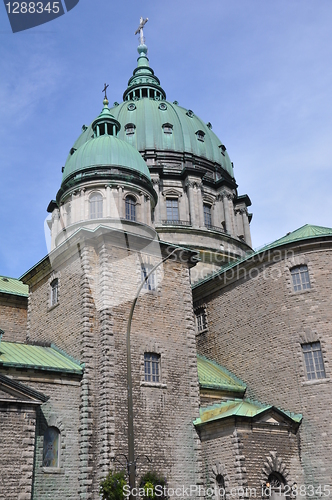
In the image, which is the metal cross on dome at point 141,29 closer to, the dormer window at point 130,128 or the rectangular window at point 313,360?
the dormer window at point 130,128

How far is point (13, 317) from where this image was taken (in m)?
30.4

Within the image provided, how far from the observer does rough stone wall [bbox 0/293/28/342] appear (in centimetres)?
2970

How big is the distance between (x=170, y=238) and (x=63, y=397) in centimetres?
1931

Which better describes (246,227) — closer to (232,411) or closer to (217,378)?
(217,378)

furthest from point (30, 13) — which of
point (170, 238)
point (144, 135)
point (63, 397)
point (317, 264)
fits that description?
point (144, 135)

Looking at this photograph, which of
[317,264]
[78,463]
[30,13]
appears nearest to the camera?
[30,13]

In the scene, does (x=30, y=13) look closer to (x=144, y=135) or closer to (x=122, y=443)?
(x=122, y=443)

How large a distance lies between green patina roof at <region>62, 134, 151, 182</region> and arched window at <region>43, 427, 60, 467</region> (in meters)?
13.4

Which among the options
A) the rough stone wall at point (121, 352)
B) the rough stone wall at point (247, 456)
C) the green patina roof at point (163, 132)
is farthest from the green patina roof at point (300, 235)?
the green patina roof at point (163, 132)

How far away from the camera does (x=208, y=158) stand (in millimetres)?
45938

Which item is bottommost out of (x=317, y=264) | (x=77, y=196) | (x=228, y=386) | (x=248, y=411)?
(x=248, y=411)

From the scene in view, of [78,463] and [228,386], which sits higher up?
[228,386]

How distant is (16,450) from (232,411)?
28.2ft

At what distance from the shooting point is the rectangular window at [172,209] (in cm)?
4184
